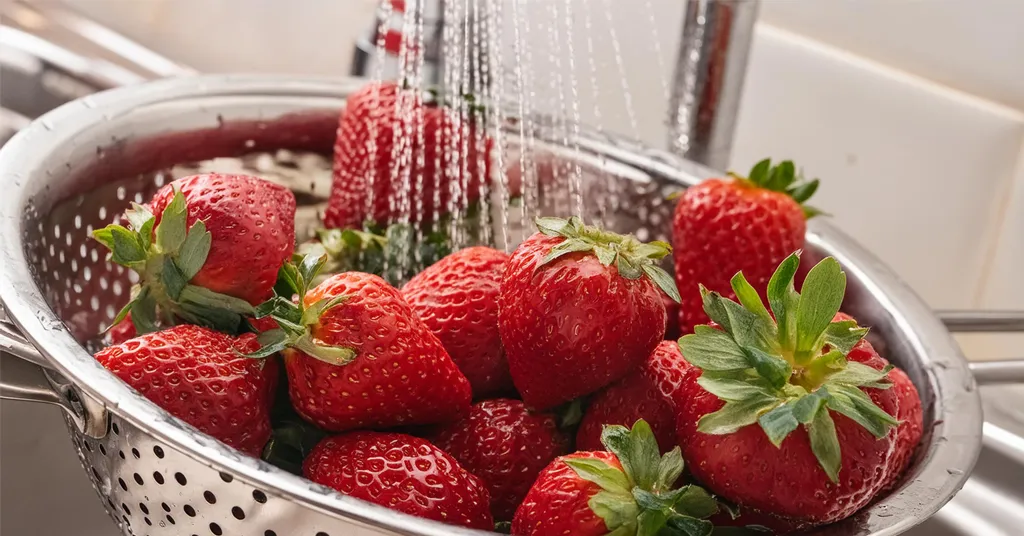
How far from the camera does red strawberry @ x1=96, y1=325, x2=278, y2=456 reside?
1.56 feet

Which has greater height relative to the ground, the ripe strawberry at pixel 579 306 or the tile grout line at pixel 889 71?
the tile grout line at pixel 889 71

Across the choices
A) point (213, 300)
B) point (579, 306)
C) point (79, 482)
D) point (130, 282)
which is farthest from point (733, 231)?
point (79, 482)

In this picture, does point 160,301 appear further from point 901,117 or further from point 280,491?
point 901,117

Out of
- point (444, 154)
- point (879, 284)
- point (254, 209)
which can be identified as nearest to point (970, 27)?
point (879, 284)

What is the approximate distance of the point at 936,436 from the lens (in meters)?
0.53

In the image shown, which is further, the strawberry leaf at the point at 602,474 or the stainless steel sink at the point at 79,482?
the stainless steel sink at the point at 79,482

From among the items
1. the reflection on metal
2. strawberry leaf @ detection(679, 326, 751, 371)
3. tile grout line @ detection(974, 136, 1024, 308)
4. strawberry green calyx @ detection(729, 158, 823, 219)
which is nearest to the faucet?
the reflection on metal

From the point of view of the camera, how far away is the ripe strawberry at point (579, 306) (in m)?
0.48

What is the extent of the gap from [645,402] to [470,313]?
103 mm

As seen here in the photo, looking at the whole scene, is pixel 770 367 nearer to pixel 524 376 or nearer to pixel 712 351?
pixel 712 351

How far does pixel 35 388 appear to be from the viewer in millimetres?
485

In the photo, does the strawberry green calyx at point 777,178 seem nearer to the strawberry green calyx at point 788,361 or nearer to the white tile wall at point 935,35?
the strawberry green calyx at point 788,361

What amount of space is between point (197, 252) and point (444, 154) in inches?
10.3

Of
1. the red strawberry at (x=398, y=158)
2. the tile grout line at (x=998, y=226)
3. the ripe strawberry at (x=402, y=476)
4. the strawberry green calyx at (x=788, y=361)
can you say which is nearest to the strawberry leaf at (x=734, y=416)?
the strawberry green calyx at (x=788, y=361)
